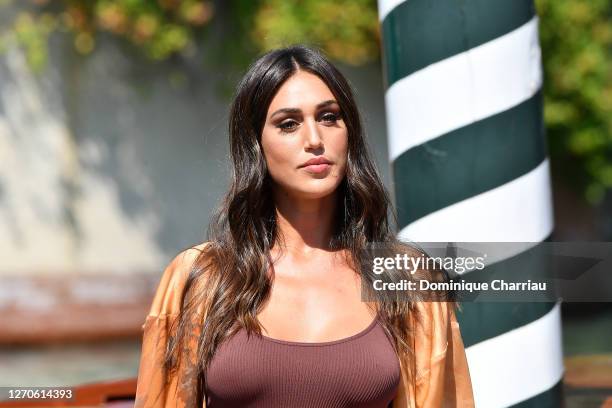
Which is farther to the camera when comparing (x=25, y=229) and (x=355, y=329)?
(x=25, y=229)

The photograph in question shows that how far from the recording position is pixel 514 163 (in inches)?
93.6

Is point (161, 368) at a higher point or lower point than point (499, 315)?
lower

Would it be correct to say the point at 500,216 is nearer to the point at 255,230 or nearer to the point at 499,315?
the point at 499,315

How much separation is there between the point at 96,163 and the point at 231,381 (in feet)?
23.5

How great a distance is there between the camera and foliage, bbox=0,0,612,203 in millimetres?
8086

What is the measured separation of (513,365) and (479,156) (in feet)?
1.66

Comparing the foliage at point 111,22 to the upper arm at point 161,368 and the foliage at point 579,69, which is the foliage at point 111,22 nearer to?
the foliage at point 579,69

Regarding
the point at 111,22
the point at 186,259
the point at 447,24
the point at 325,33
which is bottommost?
the point at 186,259

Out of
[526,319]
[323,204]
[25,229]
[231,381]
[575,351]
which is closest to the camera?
[231,381]

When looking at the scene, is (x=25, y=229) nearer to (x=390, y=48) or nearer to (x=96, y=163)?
(x=96, y=163)

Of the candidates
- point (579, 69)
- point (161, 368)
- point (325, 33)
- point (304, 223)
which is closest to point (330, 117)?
point (304, 223)

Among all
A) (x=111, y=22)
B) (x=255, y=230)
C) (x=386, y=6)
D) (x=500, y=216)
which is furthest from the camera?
(x=111, y=22)

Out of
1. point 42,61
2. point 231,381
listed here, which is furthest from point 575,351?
point 231,381

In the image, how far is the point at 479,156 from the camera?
238 centimetres
